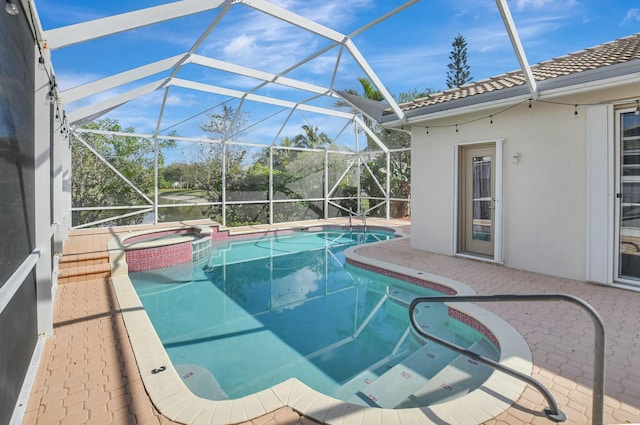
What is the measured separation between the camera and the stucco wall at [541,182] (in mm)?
5738

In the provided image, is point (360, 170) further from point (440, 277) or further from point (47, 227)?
point (47, 227)

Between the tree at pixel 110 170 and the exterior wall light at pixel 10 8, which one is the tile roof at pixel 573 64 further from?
the tree at pixel 110 170

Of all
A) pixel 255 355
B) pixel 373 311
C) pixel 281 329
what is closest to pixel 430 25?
pixel 373 311

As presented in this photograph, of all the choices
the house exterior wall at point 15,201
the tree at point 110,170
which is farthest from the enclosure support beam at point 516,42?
the tree at point 110,170

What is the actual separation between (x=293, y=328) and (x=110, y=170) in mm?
9339

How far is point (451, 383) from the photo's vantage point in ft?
10.5

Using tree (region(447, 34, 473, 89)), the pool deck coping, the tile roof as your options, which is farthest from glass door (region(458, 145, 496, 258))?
tree (region(447, 34, 473, 89))

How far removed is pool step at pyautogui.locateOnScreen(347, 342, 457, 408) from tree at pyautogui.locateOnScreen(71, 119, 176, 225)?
10.7 m

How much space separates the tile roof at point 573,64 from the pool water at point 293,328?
167 inches

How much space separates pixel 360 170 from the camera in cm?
1650

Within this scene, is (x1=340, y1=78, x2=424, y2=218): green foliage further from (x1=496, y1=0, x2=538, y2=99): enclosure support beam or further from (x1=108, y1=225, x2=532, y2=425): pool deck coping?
(x1=108, y1=225, x2=532, y2=425): pool deck coping

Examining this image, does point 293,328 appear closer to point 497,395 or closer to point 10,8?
point 497,395

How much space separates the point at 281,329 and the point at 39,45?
4403mm

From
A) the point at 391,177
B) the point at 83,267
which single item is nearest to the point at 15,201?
the point at 83,267
